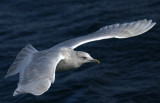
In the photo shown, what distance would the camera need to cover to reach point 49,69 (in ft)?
32.8

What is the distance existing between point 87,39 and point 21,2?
5.12 metres

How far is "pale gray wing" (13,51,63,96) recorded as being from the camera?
9195mm

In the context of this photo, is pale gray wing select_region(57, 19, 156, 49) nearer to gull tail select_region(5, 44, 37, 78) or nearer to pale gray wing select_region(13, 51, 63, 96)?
gull tail select_region(5, 44, 37, 78)

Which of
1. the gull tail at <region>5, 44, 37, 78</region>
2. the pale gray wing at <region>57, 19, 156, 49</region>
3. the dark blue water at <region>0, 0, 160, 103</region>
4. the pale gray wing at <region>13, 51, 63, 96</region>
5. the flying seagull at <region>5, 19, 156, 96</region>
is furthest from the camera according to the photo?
the pale gray wing at <region>57, 19, 156, 49</region>

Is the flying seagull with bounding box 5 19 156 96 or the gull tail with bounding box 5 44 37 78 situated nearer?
the flying seagull with bounding box 5 19 156 96

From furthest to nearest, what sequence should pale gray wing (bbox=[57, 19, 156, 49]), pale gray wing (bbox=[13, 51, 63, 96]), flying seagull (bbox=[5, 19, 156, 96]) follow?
pale gray wing (bbox=[57, 19, 156, 49]) < flying seagull (bbox=[5, 19, 156, 96]) < pale gray wing (bbox=[13, 51, 63, 96])

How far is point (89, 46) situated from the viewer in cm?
1391

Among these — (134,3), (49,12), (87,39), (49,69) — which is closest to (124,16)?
(134,3)

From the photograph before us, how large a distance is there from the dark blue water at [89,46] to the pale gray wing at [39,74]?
1.37m

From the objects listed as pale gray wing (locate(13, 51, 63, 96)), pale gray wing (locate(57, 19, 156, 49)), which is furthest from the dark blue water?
pale gray wing (locate(13, 51, 63, 96))

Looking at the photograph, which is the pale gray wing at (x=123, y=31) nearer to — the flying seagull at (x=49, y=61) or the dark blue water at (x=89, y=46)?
the flying seagull at (x=49, y=61)

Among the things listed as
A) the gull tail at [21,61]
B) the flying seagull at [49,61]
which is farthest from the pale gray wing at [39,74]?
the gull tail at [21,61]

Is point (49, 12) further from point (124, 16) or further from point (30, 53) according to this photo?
point (30, 53)

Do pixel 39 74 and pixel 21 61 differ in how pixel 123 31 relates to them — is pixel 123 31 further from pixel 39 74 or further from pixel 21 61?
pixel 39 74
